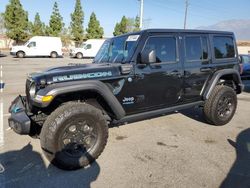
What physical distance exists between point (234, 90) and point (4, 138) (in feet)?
16.6

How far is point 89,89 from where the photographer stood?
12.7ft

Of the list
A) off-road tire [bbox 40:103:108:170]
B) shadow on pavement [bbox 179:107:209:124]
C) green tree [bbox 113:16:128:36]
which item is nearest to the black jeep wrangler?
off-road tire [bbox 40:103:108:170]

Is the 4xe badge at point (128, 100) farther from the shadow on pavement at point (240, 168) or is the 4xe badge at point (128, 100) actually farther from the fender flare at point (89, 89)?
the shadow on pavement at point (240, 168)

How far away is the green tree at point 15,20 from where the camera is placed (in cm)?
4353

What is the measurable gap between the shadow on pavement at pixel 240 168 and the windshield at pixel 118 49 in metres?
2.38

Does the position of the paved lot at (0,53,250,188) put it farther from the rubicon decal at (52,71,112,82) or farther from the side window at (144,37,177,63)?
the side window at (144,37,177,63)

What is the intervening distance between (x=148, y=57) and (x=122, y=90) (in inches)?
26.5

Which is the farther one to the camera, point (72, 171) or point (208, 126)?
point (208, 126)

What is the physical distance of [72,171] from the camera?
3.85m

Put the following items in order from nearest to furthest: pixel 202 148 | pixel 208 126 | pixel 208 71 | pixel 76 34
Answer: pixel 202 148
pixel 208 71
pixel 208 126
pixel 76 34

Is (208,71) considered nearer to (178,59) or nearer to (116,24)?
(178,59)

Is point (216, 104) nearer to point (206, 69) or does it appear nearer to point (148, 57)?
point (206, 69)

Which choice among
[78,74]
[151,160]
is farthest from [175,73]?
[78,74]

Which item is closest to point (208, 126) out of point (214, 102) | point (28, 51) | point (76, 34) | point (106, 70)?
point (214, 102)
